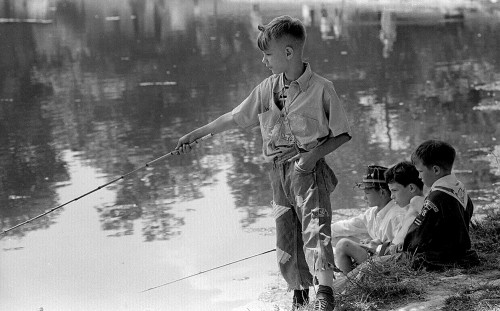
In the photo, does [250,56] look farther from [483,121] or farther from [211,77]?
[483,121]

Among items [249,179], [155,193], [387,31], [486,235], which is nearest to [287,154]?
[486,235]

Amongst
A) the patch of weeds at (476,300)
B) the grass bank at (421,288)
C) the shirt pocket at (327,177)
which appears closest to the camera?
the patch of weeds at (476,300)

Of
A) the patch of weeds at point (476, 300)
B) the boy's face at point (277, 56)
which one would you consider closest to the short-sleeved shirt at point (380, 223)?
the patch of weeds at point (476, 300)

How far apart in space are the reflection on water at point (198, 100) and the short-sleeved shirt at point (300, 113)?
247 centimetres

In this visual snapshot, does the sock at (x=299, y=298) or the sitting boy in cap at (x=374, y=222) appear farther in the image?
the sitting boy in cap at (x=374, y=222)

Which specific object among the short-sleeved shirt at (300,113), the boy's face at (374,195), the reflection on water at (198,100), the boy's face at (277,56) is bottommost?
the reflection on water at (198,100)

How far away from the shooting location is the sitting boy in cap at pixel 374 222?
507 centimetres

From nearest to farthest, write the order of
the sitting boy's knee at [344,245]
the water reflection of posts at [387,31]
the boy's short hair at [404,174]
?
1. the sitting boy's knee at [344,245]
2. the boy's short hair at [404,174]
3. the water reflection of posts at [387,31]

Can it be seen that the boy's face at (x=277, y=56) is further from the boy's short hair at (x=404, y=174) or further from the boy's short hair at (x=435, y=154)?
the boy's short hair at (x=404, y=174)

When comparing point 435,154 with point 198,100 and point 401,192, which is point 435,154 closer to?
point 401,192

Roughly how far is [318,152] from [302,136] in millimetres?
135

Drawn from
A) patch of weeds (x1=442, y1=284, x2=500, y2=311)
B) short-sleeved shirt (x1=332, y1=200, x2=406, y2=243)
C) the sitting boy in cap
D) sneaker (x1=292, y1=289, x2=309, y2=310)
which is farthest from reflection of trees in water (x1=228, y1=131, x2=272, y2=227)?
patch of weeds (x1=442, y1=284, x2=500, y2=311)

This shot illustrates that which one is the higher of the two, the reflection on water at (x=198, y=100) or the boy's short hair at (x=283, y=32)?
the boy's short hair at (x=283, y=32)

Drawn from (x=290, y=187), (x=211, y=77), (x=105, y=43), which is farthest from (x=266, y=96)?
(x=105, y=43)
